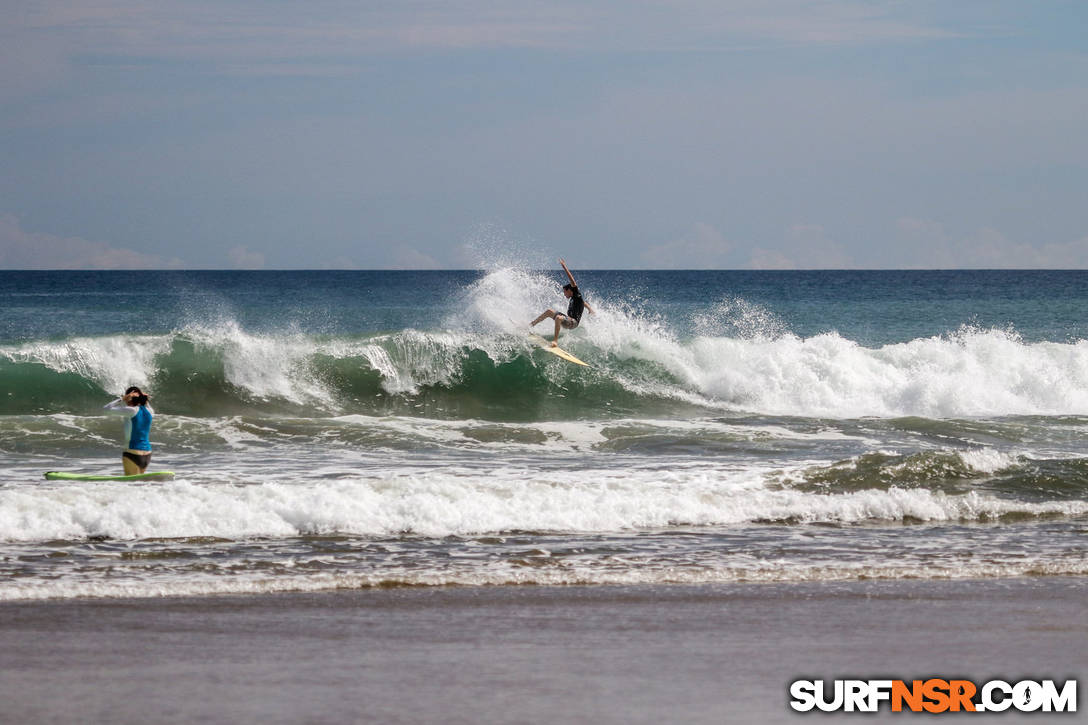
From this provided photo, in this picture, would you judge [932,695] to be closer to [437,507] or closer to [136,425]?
[437,507]

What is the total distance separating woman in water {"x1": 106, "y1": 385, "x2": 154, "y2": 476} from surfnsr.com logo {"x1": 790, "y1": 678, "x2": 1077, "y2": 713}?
846cm

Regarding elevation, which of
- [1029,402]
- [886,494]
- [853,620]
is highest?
[1029,402]

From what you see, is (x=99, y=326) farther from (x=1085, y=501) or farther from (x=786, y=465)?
(x=1085, y=501)

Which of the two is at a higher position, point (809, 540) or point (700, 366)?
point (700, 366)

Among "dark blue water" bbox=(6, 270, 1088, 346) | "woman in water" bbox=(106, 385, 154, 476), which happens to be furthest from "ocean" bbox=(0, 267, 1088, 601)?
"dark blue water" bbox=(6, 270, 1088, 346)

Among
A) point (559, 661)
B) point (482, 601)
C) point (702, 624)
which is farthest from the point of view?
point (482, 601)

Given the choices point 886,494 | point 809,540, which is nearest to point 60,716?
point 809,540

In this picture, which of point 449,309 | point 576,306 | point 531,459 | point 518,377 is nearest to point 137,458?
point 531,459

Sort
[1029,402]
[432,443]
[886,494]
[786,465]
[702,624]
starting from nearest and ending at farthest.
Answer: [702,624] → [886,494] → [786,465] → [432,443] → [1029,402]

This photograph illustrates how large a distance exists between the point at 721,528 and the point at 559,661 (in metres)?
5.01

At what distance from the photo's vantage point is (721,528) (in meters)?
10.9

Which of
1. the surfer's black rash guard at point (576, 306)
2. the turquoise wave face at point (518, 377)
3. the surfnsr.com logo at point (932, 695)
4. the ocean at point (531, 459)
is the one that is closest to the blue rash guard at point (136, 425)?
the ocean at point (531, 459)

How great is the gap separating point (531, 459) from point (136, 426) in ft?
17.3

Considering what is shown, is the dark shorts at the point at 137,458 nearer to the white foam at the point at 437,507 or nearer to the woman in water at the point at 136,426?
the woman in water at the point at 136,426
